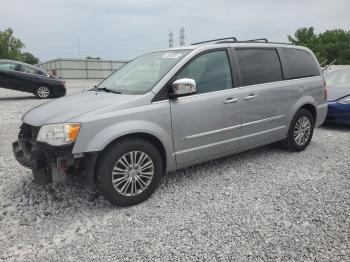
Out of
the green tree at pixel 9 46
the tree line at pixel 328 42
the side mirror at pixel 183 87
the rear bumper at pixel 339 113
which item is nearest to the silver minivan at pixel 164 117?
the side mirror at pixel 183 87

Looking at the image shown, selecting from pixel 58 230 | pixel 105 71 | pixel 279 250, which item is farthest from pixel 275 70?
pixel 105 71

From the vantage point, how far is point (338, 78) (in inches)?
332

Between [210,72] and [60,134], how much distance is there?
202cm

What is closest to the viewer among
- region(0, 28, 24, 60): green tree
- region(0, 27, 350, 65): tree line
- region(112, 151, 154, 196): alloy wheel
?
region(112, 151, 154, 196): alloy wheel

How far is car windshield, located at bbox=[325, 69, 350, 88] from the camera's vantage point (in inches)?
322

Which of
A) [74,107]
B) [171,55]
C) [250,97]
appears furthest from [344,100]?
[74,107]

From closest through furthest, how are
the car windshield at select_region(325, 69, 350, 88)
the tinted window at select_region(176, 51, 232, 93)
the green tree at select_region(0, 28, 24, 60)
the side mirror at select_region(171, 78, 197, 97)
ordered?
1. the side mirror at select_region(171, 78, 197, 97)
2. the tinted window at select_region(176, 51, 232, 93)
3. the car windshield at select_region(325, 69, 350, 88)
4. the green tree at select_region(0, 28, 24, 60)

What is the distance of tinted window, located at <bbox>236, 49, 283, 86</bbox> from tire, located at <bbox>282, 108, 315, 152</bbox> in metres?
0.79

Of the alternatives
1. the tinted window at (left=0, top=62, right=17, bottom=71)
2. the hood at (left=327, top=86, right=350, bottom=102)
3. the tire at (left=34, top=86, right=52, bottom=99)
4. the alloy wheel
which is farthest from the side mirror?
the tinted window at (left=0, top=62, right=17, bottom=71)

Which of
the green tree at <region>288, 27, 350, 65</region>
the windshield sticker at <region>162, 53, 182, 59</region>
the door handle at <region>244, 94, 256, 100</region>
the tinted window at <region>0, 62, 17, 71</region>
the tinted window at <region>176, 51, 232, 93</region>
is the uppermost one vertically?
the green tree at <region>288, 27, 350, 65</region>

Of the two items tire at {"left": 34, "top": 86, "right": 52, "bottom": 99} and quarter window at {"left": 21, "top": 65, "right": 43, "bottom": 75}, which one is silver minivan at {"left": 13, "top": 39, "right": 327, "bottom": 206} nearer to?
tire at {"left": 34, "top": 86, "right": 52, "bottom": 99}

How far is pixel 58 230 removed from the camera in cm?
316

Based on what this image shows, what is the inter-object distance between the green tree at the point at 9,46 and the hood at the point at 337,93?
47267mm

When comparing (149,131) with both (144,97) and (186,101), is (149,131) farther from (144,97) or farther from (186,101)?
(186,101)
